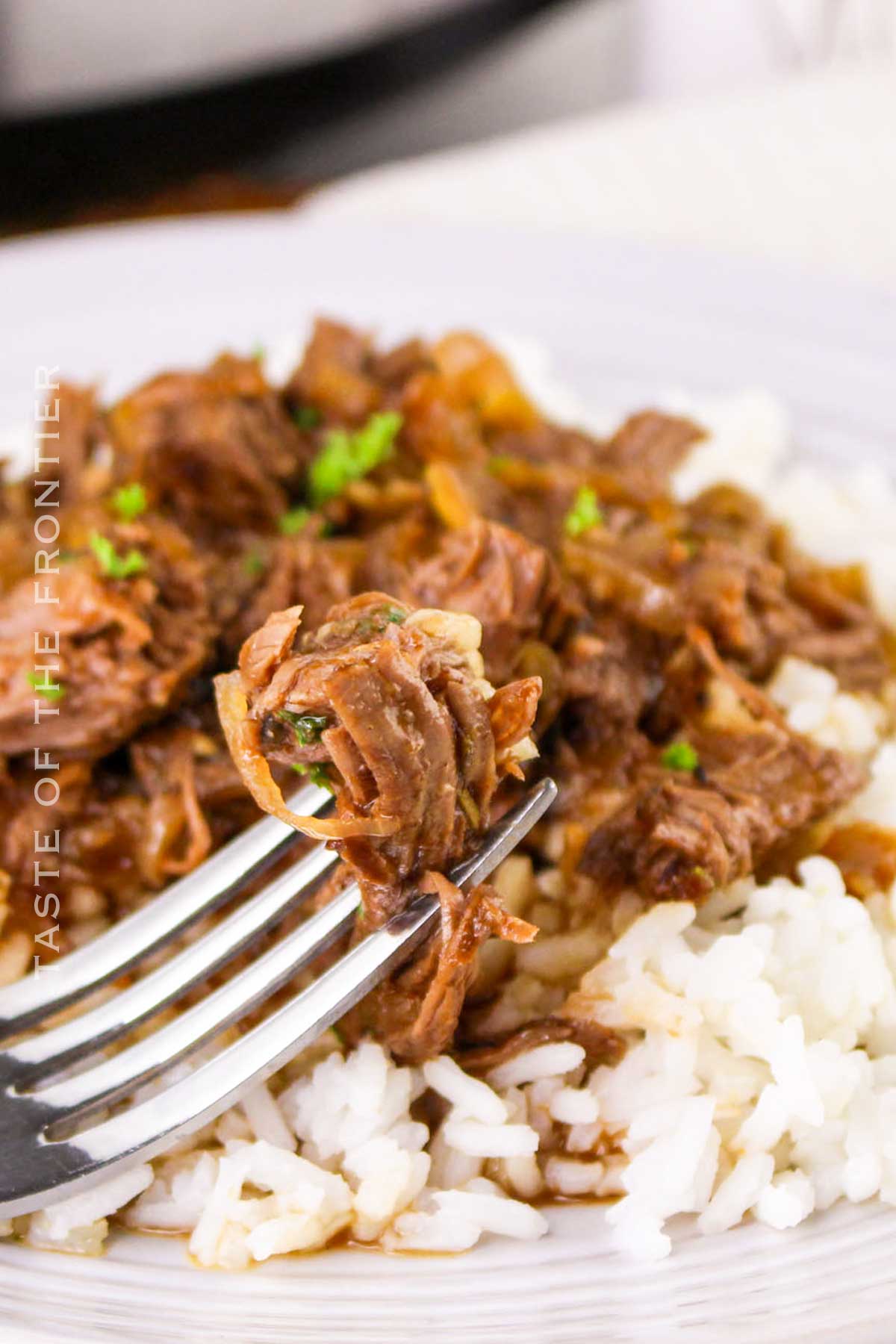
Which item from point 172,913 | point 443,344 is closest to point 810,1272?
point 172,913

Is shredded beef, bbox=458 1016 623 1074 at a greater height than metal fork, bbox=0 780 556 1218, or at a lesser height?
lesser

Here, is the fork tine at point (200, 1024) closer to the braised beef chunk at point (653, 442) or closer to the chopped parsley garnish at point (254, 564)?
the chopped parsley garnish at point (254, 564)

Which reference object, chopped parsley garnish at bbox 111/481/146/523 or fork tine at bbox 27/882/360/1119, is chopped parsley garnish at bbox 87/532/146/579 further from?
fork tine at bbox 27/882/360/1119

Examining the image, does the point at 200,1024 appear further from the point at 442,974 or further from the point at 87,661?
the point at 87,661

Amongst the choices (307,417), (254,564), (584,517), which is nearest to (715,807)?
(584,517)

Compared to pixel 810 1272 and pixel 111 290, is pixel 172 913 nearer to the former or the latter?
pixel 810 1272

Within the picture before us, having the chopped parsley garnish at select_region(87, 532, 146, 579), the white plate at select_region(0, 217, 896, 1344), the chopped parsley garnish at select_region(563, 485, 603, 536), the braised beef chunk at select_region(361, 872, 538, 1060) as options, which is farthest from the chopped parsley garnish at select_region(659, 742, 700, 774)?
the white plate at select_region(0, 217, 896, 1344)

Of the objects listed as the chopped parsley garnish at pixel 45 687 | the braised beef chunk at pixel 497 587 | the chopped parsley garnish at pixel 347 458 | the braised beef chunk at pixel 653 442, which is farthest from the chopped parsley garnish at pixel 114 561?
the braised beef chunk at pixel 653 442
